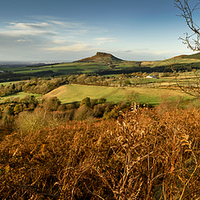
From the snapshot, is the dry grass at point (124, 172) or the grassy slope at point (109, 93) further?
the grassy slope at point (109, 93)

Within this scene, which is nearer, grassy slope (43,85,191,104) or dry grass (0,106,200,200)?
dry grass (0,106,200,200)

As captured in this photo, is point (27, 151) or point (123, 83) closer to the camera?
point (27, 151)

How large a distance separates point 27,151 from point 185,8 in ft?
18.4

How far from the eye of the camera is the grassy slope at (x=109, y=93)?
132ft

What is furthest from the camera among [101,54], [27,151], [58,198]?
[101,54]

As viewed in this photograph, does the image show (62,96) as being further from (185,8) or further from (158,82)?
(185,8)

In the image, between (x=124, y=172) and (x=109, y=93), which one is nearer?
(x=124, y=172)

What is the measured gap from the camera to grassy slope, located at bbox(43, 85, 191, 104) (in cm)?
4034

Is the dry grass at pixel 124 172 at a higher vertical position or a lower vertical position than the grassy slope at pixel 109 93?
higher

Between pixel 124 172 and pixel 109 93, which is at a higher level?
pixel 124 172

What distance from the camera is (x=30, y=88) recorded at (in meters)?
65.8

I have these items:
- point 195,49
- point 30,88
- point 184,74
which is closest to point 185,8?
point 195,49

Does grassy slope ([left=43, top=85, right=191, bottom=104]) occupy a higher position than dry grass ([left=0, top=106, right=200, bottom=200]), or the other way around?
dry grass ([left=0, top=106, right=200, bottom=200])

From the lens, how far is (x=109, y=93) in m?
50.2
